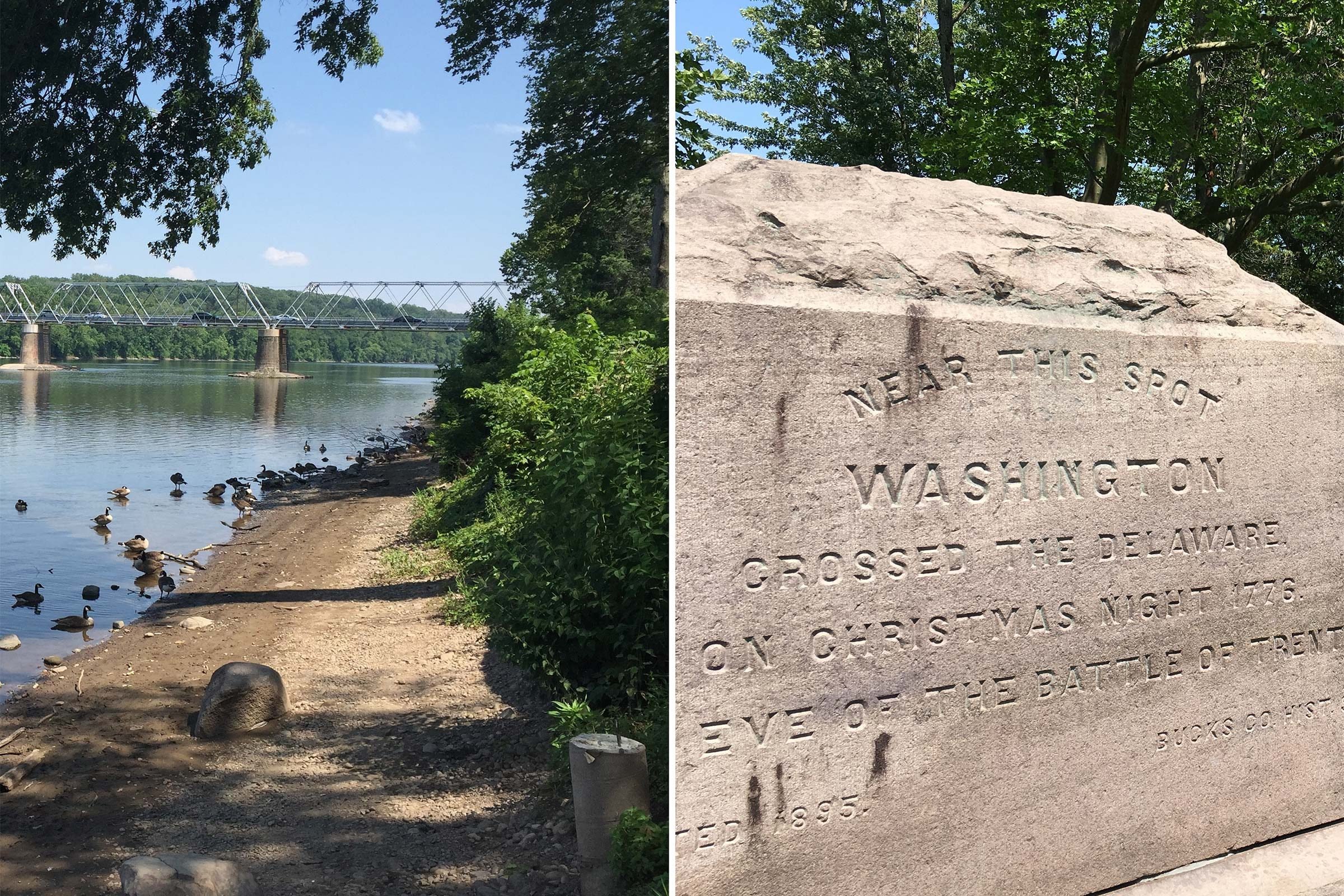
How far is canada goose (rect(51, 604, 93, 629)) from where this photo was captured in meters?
3.56

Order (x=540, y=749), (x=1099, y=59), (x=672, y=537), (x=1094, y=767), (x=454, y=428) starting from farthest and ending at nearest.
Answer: (x=1099, y=59) → (x=454, y=428) → (x=540, y=749) → (x=1094, y=767) → (x=672, y=537)

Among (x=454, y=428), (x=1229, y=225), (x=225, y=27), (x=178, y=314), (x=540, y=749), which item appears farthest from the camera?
(x=1229, y=225)

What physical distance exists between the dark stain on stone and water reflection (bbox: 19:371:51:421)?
3569 mm

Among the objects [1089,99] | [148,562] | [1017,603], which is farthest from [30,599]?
[1089,99]

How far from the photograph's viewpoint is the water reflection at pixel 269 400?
5055 millimetres

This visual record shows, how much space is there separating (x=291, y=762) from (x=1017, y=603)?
8.66ft

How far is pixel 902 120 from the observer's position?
16.0 m

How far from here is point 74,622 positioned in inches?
142

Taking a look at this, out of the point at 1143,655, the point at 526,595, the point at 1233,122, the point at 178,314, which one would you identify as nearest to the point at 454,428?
the point at 526,595

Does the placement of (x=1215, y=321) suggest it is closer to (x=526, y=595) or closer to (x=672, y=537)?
(x=672, y=537)

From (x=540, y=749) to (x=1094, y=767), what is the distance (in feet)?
9.38

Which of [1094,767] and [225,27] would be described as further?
[225,27]

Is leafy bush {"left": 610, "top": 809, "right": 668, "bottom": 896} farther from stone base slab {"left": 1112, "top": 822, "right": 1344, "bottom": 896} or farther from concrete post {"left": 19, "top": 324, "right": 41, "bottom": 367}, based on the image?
concrete post {"left": 19, "top": 324, "right": 41, "bottom": 367}

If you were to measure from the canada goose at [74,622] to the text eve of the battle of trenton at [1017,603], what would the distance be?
2.27 m
